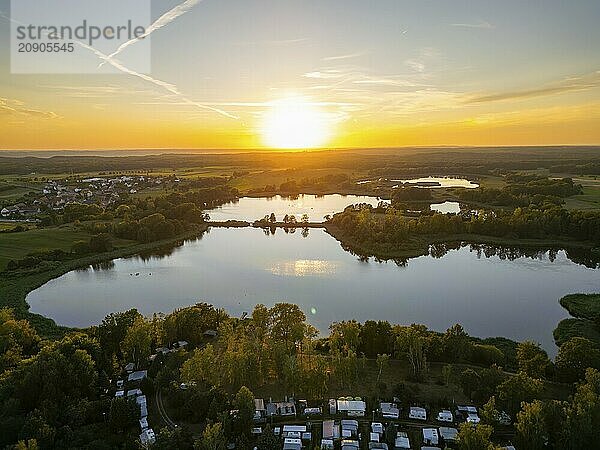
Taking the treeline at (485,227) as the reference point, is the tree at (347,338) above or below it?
below

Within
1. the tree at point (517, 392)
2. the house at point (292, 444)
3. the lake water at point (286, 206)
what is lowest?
the house at point (292, 444)

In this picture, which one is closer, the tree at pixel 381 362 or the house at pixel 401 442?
the house at pixel 401 442

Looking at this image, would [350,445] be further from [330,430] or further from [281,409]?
[281,409]

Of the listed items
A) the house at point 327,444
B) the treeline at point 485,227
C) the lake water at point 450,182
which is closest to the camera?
the house at point 327,444

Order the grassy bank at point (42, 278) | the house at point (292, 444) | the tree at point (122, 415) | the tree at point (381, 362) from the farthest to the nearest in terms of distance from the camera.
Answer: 1. the grassy bank at point (42, 278)
2. the tree at point (381, 362)
3. the tree at point (122, 415)
4. the house at point (292, 444)

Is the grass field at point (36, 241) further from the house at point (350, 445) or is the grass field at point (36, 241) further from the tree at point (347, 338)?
the house at point (350, 445)

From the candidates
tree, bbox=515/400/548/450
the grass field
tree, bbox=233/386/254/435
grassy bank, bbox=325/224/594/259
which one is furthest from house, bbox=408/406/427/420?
the grass field

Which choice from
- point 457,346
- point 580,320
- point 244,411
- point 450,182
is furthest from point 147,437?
point 450,182

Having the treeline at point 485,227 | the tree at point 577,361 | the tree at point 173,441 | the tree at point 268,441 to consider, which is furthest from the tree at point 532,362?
the treeline at point 485,227
